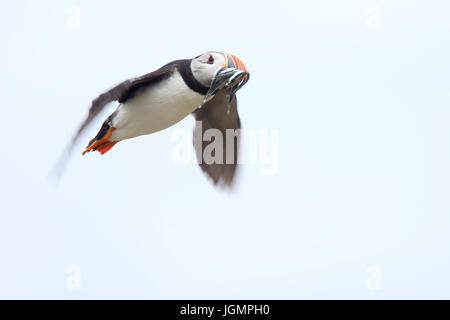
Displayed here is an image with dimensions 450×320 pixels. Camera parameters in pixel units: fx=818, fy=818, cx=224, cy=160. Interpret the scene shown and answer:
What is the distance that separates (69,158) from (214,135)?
6.81 feet

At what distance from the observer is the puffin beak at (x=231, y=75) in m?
7.25

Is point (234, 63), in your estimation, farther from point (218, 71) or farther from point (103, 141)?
point (103, 141)

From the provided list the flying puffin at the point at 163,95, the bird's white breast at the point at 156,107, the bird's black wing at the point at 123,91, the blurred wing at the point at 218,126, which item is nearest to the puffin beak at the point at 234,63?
the flying puffin at the point at 163,95

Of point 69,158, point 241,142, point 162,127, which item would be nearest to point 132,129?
point 162,127

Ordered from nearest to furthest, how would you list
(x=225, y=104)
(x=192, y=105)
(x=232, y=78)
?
(x=232, y=78), (x=192, y=105), (x=225, y=104)

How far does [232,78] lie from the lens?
724cm

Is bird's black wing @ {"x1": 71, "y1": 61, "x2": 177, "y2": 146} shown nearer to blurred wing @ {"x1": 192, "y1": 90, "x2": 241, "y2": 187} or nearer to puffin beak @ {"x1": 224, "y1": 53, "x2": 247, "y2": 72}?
puffin beak @ {"x1": 224, "y1": 53, "x2": 247, "y2": 72}

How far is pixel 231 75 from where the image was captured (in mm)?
7285

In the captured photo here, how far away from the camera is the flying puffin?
292 inches

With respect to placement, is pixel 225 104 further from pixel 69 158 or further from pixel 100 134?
pixel 69 158

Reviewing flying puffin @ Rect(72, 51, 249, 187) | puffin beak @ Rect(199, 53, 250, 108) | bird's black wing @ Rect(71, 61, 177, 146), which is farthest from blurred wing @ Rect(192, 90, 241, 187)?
puffin beak @ Rect(199, 53, 250, 108)

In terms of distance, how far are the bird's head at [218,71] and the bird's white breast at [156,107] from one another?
0.59 ft

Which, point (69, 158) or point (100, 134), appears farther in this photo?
point (100, 134)

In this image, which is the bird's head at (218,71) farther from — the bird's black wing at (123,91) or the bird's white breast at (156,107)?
the bird's black wing at (123,91)
